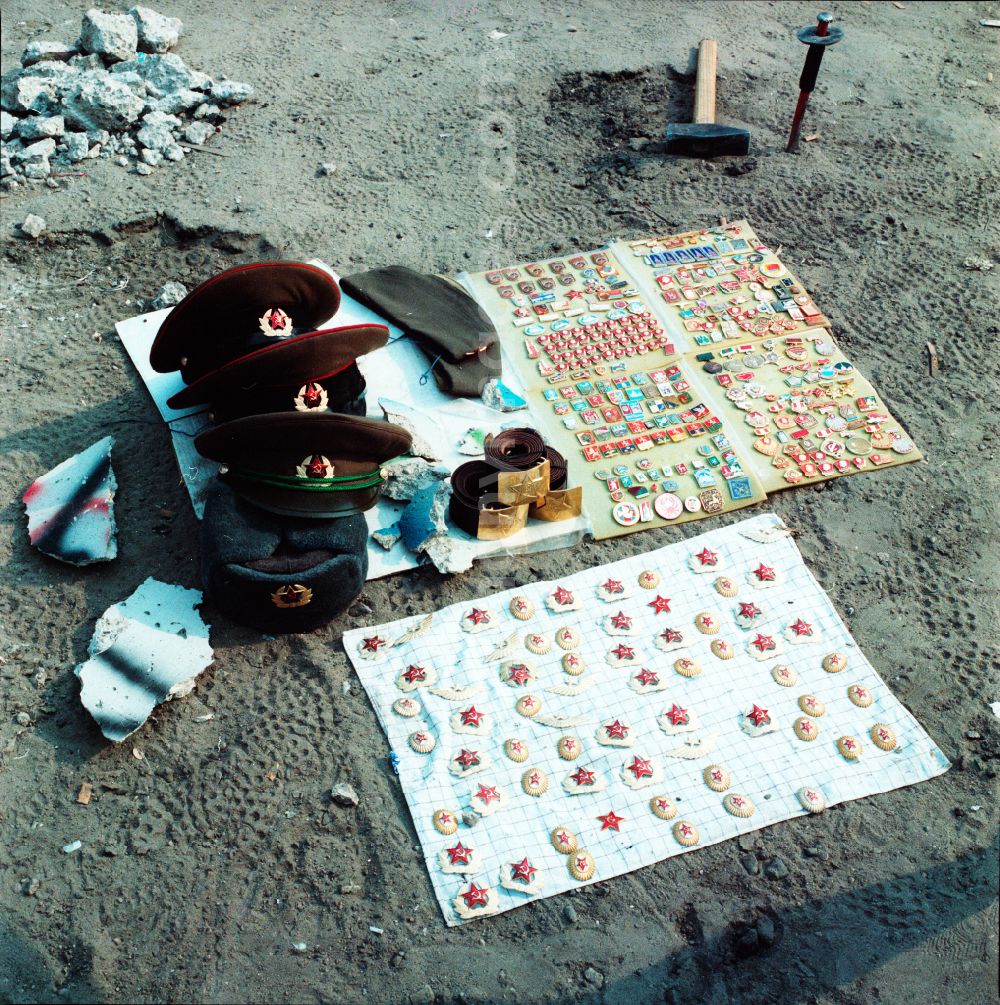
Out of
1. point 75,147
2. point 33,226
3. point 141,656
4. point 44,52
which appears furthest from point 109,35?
point 141,656

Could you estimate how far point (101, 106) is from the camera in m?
8.12

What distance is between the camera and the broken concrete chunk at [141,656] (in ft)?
16.0

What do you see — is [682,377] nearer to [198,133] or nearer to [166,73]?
[198,133]

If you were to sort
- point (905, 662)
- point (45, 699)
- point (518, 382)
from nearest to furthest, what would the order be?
point (45, 699) → point (905, 662) → point (518, 382)

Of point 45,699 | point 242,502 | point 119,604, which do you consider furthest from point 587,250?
point 45,699

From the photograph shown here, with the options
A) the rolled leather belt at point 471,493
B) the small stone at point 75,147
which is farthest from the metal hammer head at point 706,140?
the small stone at point 75,147

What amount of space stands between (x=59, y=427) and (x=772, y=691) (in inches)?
176

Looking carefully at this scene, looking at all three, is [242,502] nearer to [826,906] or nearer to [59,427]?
[59,427]

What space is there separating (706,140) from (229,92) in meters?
4.03

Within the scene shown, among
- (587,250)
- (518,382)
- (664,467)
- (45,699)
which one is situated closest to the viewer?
(45,699)

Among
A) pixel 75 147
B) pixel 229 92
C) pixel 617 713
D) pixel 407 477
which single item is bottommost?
pixel 617 713

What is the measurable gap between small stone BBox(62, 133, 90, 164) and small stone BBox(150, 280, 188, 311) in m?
1.77

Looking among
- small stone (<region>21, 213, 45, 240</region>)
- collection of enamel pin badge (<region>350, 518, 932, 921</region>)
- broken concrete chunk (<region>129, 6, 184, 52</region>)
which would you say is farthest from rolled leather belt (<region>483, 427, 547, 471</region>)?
broken concrete chunk (<region>129, 6, 184, 52</region>)

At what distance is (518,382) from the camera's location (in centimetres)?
666
